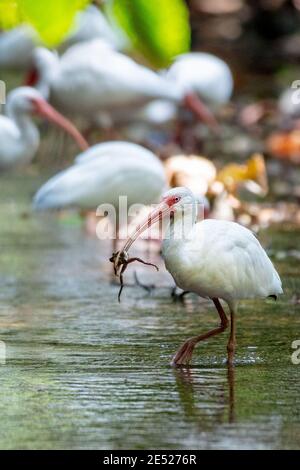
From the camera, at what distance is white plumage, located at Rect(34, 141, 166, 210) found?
336 inches

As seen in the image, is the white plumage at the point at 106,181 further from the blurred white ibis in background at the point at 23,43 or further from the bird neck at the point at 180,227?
the blurred white ibis in background at the point at 23,43

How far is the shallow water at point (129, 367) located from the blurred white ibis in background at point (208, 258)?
12.3 inches

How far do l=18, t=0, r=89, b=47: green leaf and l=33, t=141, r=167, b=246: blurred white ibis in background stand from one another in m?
6.24

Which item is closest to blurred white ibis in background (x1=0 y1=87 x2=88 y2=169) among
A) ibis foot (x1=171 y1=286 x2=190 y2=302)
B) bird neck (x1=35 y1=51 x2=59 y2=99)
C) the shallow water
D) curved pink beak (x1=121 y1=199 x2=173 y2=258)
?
bird neck (x1=35 y1=51 x2=59 y2=99)

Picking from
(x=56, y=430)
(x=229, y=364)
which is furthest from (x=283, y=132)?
(x=56, y=430)

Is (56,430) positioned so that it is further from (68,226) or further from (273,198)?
(273,198)

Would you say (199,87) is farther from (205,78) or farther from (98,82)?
(98,82)

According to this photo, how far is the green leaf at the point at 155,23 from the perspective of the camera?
7.38 feet

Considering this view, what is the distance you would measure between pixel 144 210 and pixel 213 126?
5.54 metres

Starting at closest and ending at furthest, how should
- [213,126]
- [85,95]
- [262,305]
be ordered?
[262,305] → [85,95] → [213,126]

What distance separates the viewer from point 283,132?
15.3m

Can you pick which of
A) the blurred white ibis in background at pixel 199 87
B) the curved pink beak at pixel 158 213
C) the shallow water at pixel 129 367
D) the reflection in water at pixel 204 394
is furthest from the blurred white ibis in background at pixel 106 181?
the blurred white ibis in background at pixel 199 87

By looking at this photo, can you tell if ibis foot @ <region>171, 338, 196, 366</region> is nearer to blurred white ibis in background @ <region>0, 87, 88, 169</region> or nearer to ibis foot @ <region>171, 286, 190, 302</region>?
ibis foot @ <region>171, 286, 190, 302</region>
